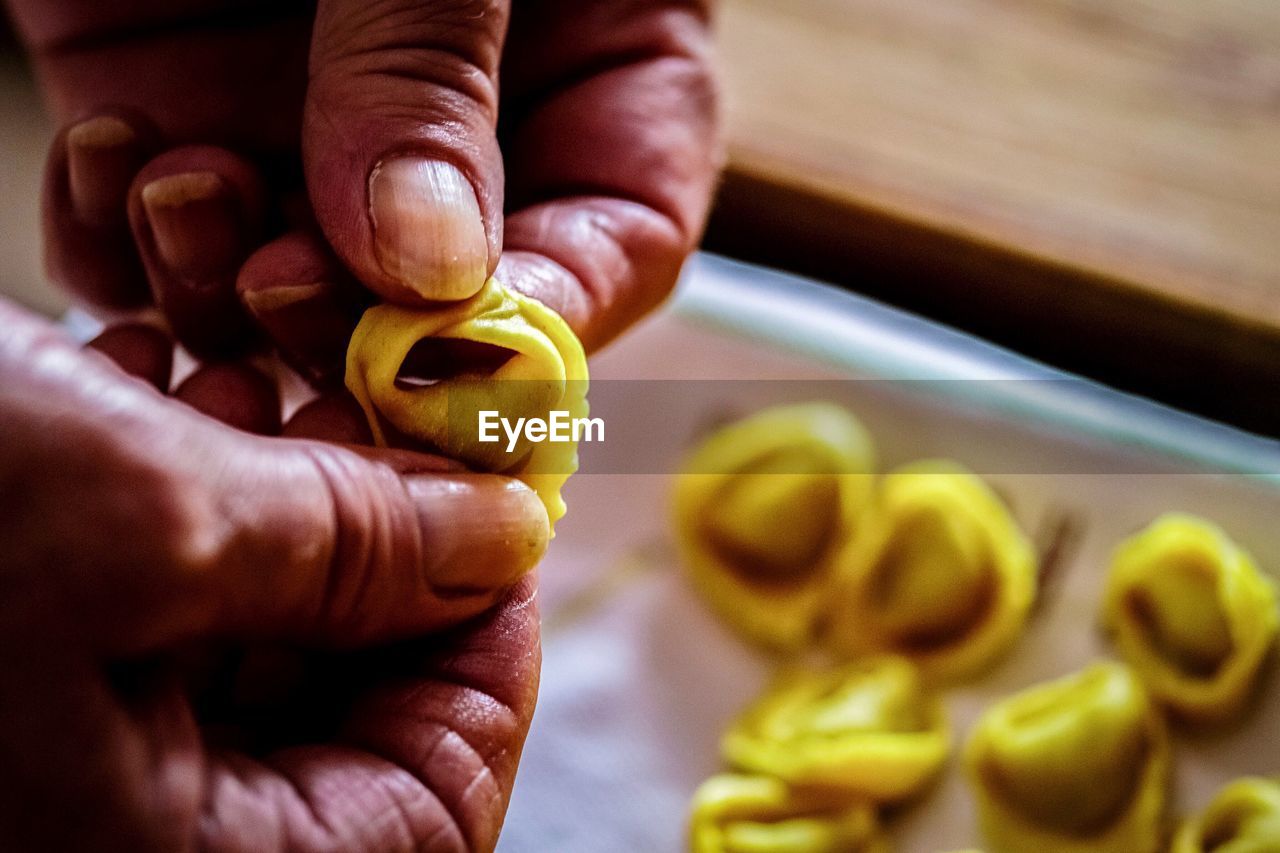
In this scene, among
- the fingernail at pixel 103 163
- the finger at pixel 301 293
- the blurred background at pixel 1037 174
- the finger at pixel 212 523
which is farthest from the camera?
the blurred background at pixel 1037 174

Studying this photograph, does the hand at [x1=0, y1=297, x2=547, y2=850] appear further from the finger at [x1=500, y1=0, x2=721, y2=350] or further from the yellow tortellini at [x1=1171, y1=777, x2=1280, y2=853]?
the yellow tortellini at [x1=1171, y1=777, x2=1280, y2=853]

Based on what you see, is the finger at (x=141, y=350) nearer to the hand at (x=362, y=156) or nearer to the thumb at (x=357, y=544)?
the hand at (x=362, y=156)

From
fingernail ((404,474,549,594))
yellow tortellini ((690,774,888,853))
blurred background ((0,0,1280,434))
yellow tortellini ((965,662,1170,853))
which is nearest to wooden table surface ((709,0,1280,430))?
blurred background ((0,0,1280,434))

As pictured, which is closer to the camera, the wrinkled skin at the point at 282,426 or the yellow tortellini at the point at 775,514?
the wrinkled skin at the point at 282,426

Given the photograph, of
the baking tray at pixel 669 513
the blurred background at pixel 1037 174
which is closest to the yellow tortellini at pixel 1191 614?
the baking tray at pixel 669 513

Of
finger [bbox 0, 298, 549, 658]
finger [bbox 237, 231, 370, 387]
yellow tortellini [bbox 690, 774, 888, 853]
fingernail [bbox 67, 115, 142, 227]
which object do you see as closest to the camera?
finger [bbox 0, 298, 549, 658]

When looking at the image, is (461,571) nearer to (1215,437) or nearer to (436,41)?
(436,41)
